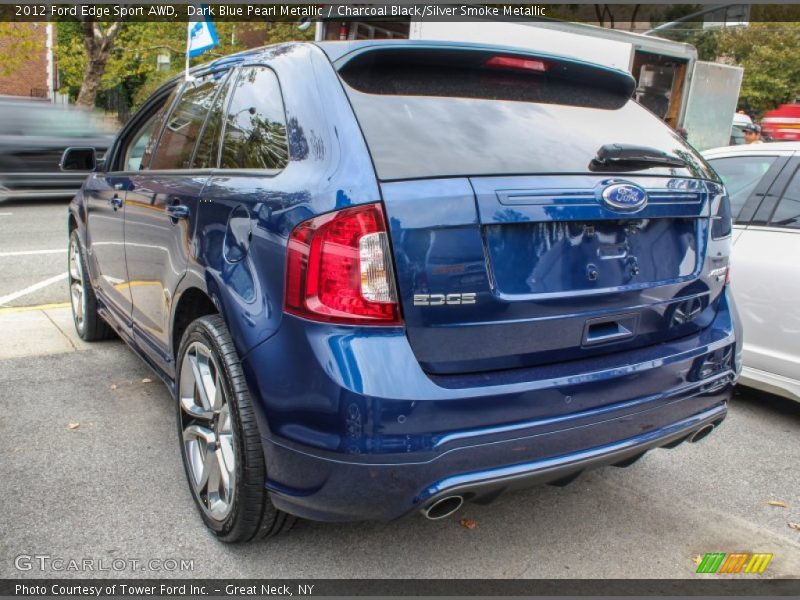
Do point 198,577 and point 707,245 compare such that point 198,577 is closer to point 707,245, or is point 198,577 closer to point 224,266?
point 224,266

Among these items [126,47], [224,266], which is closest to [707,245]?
[224,266]

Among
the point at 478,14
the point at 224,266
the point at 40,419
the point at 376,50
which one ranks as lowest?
the point at 40,419

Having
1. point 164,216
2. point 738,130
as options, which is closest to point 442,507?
point 164,216

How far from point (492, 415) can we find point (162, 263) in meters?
1.69

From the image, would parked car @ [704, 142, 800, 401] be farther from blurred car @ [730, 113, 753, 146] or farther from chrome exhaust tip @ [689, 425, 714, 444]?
blurred car @ [730, 113, 753, 146]

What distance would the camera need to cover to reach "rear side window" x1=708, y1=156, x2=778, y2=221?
14.3 feet

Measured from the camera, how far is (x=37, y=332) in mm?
5117

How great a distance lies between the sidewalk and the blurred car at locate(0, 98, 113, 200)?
19.8 ft

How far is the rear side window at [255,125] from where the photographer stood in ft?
8.12

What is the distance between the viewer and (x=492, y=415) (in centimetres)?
211

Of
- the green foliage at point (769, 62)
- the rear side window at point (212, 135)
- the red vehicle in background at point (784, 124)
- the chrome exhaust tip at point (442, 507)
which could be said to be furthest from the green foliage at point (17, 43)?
the green foliage at point (769, 62)

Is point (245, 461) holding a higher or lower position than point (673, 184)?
lower

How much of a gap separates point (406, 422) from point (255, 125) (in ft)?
4.26

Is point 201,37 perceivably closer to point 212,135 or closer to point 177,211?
point 212,135
